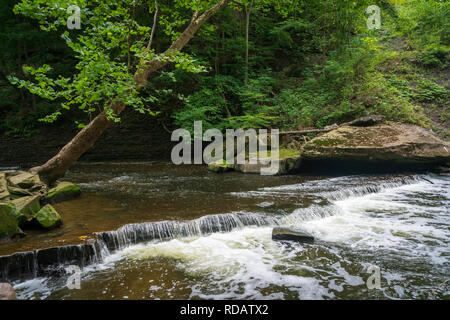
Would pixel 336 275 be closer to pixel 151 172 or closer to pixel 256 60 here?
pixel 151 172

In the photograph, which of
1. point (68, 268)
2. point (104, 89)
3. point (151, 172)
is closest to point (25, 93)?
point (151, 172)

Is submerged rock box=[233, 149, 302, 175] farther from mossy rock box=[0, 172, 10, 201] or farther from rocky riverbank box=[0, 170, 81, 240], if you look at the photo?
mossy rock box=[0, 172, 10, 201]

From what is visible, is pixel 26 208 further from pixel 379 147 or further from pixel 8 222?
pixel 379 147

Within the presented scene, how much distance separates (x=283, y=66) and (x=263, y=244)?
47.3ft

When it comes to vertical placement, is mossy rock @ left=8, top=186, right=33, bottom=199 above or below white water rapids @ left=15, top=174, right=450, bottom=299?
above

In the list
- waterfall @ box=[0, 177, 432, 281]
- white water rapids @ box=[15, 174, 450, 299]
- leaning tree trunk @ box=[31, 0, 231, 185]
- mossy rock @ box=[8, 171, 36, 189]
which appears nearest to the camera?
white water rapids @ box=[15, 174, 450, 299]

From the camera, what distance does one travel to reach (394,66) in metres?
14.3

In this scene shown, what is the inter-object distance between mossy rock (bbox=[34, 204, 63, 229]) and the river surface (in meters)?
0.17

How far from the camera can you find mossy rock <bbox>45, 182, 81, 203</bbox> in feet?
21.1

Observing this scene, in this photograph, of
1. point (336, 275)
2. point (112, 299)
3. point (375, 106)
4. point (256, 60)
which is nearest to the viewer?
point (112, 299)

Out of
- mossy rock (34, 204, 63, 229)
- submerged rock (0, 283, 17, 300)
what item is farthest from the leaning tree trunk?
submerged rock (0, 283, 17, 300)

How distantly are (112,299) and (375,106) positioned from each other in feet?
39.3

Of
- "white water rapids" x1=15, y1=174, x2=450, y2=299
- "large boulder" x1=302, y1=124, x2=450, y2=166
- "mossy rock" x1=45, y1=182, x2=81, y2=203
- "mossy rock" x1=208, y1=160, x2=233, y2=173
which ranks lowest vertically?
"white water rapids" x1=15, y1=174, x2=450, y2=299

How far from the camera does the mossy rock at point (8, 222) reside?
165 inches
